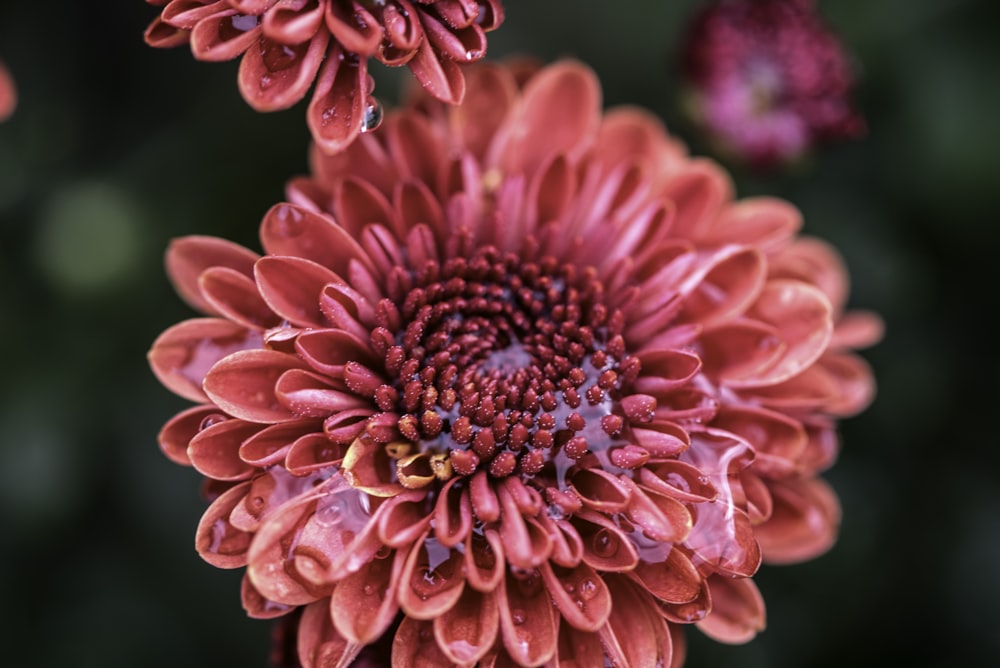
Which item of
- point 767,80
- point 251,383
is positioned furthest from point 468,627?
point 767,80

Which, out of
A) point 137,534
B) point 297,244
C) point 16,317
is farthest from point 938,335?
point 16,317

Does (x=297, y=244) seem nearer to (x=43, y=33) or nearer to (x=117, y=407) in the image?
(x=117, y=407)

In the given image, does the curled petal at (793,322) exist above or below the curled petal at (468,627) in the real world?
above

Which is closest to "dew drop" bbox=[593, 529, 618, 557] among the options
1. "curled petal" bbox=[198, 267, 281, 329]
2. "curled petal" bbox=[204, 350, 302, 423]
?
"curled petal" bbox=[204, 350, 302, 423]

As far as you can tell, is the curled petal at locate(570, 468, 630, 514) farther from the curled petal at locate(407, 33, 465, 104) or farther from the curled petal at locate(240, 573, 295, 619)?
the curled petal at locate(407, 33, 465, 104)

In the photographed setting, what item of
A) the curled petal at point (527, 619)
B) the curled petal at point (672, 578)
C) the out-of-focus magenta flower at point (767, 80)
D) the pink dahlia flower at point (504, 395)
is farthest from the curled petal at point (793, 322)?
the out-of-focus magenta flower at point (767, 80)

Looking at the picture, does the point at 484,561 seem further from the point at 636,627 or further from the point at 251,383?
the point at 251,383

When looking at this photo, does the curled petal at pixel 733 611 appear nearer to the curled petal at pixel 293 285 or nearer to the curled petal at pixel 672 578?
the curled petal at pixel 672 578
